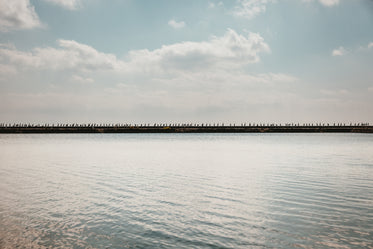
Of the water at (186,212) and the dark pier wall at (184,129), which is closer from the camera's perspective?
the water at (186,212)

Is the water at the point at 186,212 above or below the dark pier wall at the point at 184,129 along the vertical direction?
below

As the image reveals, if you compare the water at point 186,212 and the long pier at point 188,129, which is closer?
the water at point 186,212

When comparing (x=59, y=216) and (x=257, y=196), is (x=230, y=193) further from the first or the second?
(x=59, y=216)

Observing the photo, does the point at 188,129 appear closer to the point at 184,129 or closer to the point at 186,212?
the point at 184,129

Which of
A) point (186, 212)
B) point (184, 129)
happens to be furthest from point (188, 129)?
point (186, 212)

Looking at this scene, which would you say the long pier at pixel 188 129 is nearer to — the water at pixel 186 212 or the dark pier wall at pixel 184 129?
the dark pier wall at pixel 184 129

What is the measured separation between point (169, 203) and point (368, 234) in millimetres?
5779

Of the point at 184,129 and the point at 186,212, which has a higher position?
the point at 184,129

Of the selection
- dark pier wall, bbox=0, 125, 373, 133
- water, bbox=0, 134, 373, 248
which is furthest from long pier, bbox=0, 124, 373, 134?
water, bbox=0, 134, 373, 248

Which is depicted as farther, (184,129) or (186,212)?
(184,129)

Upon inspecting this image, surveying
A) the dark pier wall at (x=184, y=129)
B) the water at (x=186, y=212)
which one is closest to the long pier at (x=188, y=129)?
the dark pier wall at (x=184, y=129)

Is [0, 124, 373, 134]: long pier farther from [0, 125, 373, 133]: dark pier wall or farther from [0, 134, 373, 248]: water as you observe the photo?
[0, 134, 373, 248]: water

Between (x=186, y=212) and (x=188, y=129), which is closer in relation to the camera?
(x=186, y=212)

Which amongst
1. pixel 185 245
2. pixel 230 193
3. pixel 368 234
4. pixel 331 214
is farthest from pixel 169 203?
pixel 368 234
